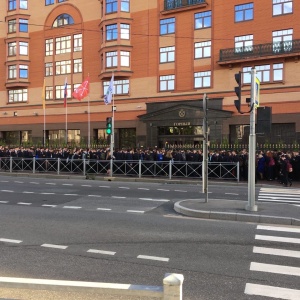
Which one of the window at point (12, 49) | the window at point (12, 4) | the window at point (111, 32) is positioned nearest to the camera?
the window at point (111, 32)

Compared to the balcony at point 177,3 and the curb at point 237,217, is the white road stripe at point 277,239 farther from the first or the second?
the balcony at point 177,3

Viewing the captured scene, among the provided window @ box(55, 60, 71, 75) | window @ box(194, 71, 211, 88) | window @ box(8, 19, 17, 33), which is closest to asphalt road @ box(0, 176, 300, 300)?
window @ box(194, 71, 211, 88)

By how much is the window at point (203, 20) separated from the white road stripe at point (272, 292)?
3268 centimetres

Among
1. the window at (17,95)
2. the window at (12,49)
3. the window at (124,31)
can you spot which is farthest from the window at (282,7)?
the window at (12,49)

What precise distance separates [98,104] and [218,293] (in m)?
35.9

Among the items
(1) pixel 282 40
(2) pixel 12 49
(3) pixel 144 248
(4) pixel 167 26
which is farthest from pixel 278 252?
(2) pixel 12 49

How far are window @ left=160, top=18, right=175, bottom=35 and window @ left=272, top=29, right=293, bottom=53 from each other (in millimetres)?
9791

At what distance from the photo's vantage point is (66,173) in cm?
2392

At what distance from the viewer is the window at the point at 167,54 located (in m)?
36.2

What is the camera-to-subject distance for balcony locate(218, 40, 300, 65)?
30.3m

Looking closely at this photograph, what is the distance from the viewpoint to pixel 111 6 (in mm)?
38531

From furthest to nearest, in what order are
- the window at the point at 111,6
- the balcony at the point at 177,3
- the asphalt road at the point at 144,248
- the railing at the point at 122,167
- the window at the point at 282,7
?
the window at the point at 111,6 → the balcony at the point at 177,3 → the window at the point at 282,7 → the railing at the point at 122,167 → the asphalt road at the point at 144,248

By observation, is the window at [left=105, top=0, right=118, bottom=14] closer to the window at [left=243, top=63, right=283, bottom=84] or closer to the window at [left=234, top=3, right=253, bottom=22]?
the window at [left=234, top=3, right=253, bottom=22]

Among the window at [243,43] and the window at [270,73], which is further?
the window at [243,43]
